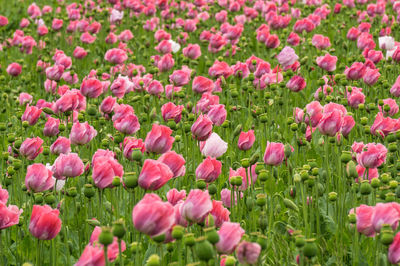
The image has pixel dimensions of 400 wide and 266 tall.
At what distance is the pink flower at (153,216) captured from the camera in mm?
1688

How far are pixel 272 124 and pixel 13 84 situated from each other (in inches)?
120

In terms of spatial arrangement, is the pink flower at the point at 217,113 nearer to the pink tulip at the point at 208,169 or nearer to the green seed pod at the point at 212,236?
the pink tulip at the point at 208,169

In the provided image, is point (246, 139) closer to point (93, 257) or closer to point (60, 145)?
point (60, 145)

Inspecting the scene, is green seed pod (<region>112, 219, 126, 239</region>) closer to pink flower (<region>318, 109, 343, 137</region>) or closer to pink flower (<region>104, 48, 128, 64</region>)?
pink flower (<region>318, 109, 343, 137</region>)

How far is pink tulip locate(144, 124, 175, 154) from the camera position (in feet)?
8.03

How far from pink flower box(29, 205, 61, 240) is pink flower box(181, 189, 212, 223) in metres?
0.49

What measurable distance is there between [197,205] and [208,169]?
0.58m

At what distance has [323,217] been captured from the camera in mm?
2936

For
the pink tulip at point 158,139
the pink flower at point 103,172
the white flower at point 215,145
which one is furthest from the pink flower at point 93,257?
the white flower at point 215,145

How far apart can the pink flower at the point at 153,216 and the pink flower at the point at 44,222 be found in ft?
1.53

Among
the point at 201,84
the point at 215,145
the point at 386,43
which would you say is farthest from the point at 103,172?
the point at 386,43

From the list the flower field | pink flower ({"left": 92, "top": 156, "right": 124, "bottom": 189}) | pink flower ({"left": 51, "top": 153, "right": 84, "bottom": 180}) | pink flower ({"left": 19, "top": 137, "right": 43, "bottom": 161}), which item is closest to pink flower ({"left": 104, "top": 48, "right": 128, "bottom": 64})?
the flower field

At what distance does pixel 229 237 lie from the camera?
1.75m

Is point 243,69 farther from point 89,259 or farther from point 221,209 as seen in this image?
point 89,259
